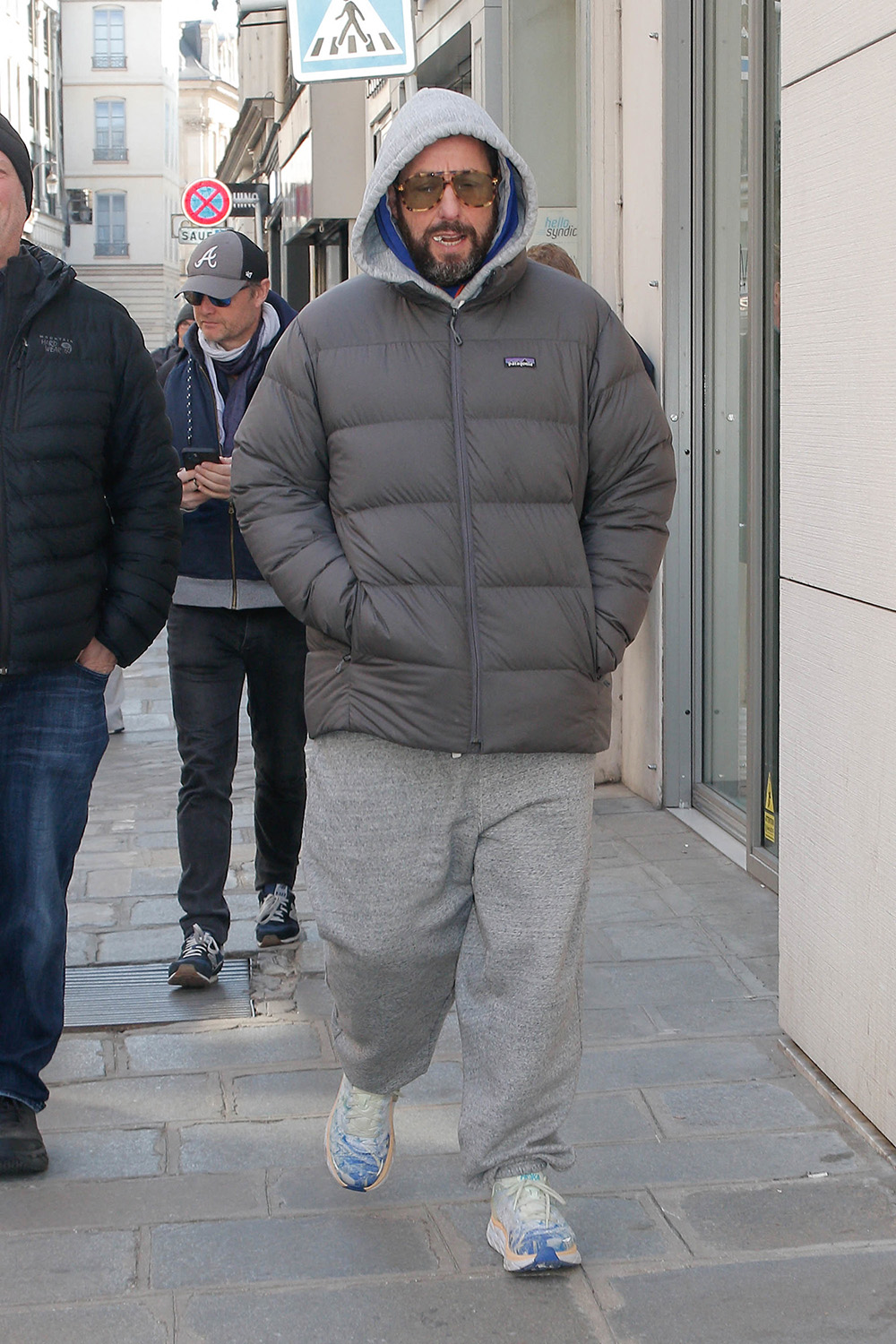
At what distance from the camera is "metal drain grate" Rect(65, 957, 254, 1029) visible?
4.48m

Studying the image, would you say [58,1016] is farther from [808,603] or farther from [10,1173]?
[808,603]

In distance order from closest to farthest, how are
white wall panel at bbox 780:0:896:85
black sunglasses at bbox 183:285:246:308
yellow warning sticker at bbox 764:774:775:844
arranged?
white wall panel at bbox 780:0:896:85, black sunglasses at bbox 183:285:246:308, yellow warning sticker at bbox 764:774:775:844

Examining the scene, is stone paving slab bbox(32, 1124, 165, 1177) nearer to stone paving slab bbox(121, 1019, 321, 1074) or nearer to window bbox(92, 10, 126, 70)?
stone paving slab bbox(121, 1019, 321, 1074)

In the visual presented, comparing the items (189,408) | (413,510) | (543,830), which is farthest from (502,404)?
(189,408)

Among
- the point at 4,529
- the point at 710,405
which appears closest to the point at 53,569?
the point at 4,529

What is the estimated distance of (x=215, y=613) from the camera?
4836 mm

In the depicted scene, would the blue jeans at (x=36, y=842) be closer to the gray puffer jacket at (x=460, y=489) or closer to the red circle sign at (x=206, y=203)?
the gray puffer jacket at (x=460, y=489)

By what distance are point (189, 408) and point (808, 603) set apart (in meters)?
1.90

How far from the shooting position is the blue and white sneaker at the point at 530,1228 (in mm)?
3016

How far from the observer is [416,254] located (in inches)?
121

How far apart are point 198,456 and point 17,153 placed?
4.34 feet

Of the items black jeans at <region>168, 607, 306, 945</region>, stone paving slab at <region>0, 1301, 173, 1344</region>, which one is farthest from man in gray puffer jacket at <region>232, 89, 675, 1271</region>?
black jeans at <region>168, 607, 306, 945</region>

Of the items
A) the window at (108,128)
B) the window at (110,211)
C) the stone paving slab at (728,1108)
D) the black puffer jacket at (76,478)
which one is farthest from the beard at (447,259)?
the window at (108,128)

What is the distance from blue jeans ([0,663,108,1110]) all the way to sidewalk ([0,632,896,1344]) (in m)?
0.26
